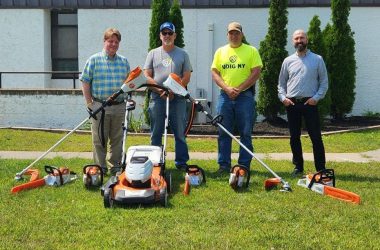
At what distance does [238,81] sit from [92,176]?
233cm

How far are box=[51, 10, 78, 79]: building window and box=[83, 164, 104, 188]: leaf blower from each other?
8694mm

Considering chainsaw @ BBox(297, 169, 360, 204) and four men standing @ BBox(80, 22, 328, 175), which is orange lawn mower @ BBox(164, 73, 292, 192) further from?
four men standing @ BBox(80, 22, 328, 175)

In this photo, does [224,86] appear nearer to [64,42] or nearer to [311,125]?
[311,125]

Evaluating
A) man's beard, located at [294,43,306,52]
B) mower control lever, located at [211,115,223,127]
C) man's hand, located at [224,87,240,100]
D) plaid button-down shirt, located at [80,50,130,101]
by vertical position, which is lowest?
mower control lever, located at [211,115,223,127]

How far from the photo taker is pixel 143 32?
47.5 ft

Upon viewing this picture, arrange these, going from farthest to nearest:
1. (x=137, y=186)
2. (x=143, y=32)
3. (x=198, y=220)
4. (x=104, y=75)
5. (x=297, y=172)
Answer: (x=143, y=32), (x=297, y=172), (x=104, y=75), (x=137, y=186), (x=198, y=220)

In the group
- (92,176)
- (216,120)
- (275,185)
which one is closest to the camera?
(92,176)

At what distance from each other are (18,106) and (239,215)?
9312mm

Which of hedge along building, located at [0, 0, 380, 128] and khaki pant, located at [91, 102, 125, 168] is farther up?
hedge along building, located at [0, 0, 380, 128]

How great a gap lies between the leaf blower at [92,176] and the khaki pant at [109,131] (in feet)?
2.41

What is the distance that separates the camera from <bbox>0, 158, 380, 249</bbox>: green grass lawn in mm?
4828

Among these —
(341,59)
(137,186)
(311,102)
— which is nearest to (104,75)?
(137,186)

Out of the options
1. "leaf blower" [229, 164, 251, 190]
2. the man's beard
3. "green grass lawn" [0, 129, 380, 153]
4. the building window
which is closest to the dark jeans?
the man's beard

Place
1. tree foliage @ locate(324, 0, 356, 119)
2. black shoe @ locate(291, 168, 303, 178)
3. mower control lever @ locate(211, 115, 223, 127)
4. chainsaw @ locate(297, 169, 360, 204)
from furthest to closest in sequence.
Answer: tree foliage @ locate(324, 0, 356, 119) < black shoe @ locate(291, 168, 303, 178) < mower control lever @ locate(211, 115, 223, 127) < chainsaw @ locate(297, 169, 360, 204)
